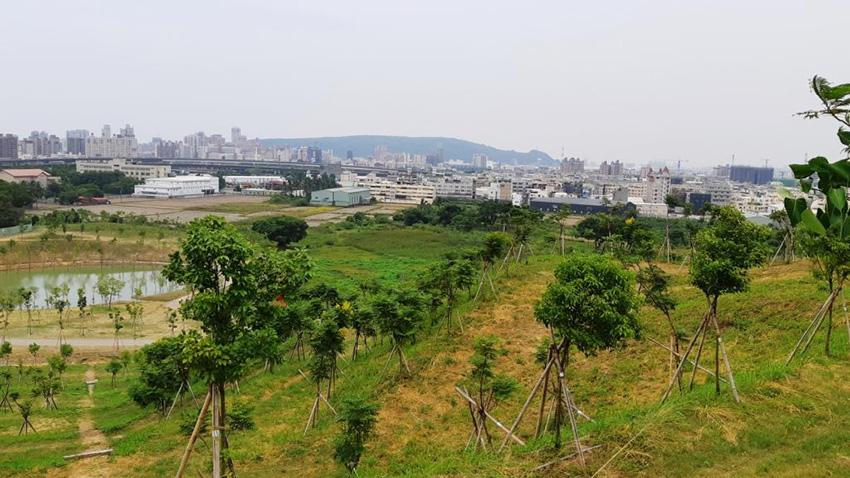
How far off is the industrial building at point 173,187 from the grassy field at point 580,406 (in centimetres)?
6930

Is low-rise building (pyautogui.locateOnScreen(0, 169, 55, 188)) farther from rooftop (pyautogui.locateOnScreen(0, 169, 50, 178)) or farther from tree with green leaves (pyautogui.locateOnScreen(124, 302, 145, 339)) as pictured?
tree with green leaves (pyautogui.locateOnScreen(124, 302, 145, 339))

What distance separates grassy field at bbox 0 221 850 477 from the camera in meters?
6.55

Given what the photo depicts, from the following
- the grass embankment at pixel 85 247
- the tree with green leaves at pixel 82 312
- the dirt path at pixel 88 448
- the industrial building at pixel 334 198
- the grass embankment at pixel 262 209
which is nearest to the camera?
the dirt path at pixel 88 448

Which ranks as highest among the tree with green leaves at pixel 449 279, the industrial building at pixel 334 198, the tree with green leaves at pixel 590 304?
the tree with green leaves at pixel 590 304

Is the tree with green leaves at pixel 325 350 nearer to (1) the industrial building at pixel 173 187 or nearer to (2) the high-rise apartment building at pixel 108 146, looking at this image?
(1) the industrial building at pixel 173 187

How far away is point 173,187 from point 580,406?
273 ft

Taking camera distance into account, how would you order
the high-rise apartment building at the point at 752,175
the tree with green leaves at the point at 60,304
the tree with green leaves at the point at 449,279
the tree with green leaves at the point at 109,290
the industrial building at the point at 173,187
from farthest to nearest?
1. the high-rise apartment building at the point at 752,175
2. the industrial building at the point at 173,187
3. the tree with green leaves at the point at 109,290
4. the tree with green leaves at the point at 60,304
5. the tree with green leaves at the point at 449,279

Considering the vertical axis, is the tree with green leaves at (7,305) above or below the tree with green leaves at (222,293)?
below

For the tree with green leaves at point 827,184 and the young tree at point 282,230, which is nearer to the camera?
the tree with green leaves at point 827,184

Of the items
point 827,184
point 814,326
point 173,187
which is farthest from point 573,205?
point 827,184

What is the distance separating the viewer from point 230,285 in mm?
6000

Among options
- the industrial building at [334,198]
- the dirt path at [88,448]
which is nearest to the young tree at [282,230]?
the dirt path at [88,448]

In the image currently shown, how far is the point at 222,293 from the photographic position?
6.01 m

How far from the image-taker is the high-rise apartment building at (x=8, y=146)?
131m
